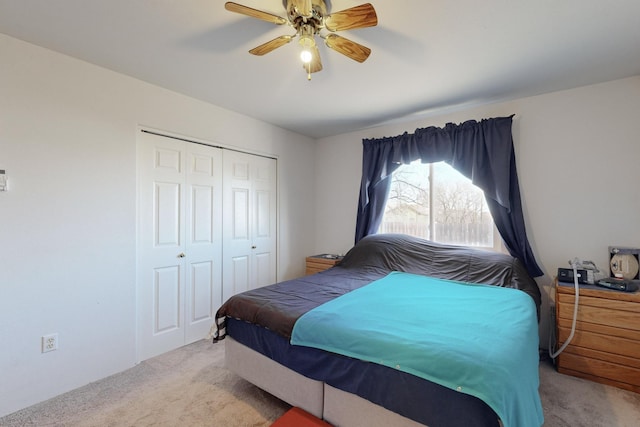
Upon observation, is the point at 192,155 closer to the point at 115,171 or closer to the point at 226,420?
the point at 115,171

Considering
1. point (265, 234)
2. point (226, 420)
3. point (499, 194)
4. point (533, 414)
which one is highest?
point (499, 194)

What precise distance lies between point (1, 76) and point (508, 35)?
11.1ft

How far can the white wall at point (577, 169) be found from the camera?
2422mm

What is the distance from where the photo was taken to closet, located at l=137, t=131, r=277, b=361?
259cm

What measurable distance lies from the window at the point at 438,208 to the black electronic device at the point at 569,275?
617mm

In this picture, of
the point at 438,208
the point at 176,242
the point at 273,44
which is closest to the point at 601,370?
the point at 438,208

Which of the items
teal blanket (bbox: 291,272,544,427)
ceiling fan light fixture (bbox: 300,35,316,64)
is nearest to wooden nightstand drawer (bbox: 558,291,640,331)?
teal blanket (bbox: 291,272,544,427)

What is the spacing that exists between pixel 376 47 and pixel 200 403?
9.18 feet

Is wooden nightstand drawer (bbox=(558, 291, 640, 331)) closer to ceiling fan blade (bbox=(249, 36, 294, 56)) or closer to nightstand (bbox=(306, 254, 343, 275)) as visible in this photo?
nightstand (bbox=(306, 254, 343, 275))

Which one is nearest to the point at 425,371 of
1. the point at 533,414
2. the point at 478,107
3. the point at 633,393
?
the point at 533,414

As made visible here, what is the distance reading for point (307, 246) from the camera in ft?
14.3

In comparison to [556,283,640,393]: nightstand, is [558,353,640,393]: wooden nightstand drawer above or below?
below

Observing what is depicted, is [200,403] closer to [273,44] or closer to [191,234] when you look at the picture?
[191,234]

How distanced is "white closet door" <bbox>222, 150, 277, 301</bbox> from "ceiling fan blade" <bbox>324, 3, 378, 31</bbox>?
6.87 ft
